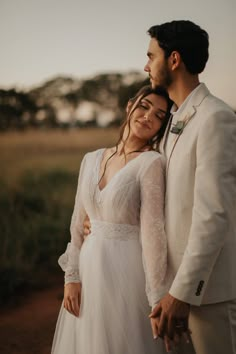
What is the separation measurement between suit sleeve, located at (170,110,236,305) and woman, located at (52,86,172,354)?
0.60 feet

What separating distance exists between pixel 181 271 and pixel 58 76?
4.42 metres

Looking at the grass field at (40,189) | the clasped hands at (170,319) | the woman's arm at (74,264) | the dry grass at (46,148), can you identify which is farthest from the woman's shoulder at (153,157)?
the dry grass at (46,148)

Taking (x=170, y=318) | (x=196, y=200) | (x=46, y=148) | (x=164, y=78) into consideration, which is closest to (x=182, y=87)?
(x=164, y=78)

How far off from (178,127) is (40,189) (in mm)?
4147

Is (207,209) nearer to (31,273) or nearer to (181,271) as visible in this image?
(181,271)

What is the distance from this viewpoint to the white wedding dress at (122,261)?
1.66 metres

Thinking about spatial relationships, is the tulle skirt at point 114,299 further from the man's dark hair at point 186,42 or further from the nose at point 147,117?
the man's dark hair at point 186,42

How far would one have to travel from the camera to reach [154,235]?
163 cm

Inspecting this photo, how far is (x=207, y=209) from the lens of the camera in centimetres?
142

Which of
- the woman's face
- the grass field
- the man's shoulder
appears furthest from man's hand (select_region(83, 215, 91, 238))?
the grass field

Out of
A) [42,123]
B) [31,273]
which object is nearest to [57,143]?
[42,123]

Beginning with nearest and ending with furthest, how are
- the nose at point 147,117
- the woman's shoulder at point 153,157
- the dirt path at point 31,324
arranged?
1. the woman's shoulder at point 153,157
2. the nose at point 147,117
3. the dirt path at point 31,324

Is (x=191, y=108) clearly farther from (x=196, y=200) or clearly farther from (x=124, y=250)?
(x=124, y=250)

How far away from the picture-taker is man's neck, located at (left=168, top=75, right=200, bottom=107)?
1.67 m
